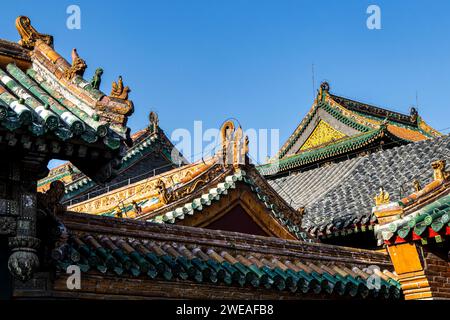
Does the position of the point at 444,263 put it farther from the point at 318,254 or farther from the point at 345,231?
the point at 345,231

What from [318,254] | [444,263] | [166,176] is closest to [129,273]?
[318,254]

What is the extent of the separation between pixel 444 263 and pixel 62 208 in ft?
18.5

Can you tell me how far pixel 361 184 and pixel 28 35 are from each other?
1252 centimetres

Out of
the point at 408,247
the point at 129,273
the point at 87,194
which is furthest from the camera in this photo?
the point at 87,194

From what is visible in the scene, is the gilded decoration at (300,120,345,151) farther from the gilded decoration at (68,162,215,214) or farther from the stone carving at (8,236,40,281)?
the stone carving at (8,236,40,281)

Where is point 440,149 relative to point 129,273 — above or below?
above

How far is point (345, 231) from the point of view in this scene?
16484 millimetres

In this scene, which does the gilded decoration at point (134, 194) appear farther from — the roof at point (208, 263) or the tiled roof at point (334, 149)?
the tiled roof at point (334, 149)

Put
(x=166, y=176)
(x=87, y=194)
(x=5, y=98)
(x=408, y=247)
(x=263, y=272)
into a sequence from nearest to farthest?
(x=5, y=98) < (x=263, y=272) < (x=408, y=247) < (x=166, y=176) < (x=87, y=194)

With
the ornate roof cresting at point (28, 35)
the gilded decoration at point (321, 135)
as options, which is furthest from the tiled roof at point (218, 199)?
the gilded decoration at point (321, 135)

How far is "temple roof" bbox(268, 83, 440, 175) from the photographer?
27.2 metres

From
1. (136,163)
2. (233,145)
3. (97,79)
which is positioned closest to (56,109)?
(97,79)

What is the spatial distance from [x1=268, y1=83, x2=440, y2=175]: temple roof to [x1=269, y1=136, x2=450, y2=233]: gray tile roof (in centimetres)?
349

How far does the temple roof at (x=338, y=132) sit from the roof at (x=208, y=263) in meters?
15.5
